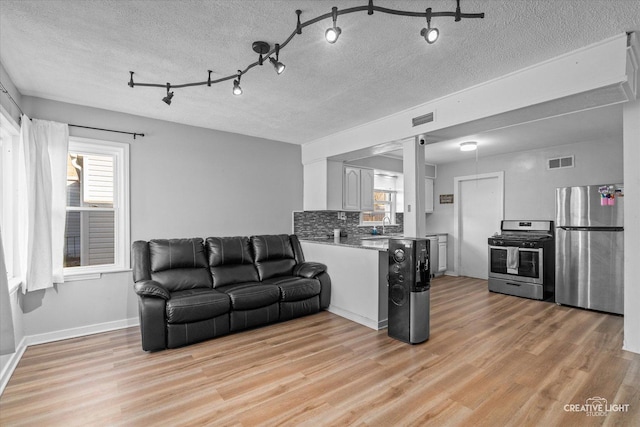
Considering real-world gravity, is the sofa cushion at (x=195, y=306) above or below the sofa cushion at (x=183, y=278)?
below

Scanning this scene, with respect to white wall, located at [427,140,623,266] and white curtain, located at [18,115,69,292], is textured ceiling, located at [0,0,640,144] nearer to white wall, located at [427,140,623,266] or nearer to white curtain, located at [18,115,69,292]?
white curtain, located at [18,115,69,292]

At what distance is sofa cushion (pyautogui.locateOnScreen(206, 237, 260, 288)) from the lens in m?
3.88

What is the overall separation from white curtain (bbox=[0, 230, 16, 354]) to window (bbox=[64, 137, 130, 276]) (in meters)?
1.73

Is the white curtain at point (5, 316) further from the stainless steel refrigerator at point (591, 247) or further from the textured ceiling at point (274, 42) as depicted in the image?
the stainless steel refrigerator at point (591, 247)

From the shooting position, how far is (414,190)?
11.7 ft

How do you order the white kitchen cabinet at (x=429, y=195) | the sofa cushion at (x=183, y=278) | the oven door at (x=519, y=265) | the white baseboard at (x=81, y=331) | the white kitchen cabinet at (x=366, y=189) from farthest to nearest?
the white kitchen cabinet at (x=429, y=195) → the white kitchen cabinet at (x=366, y=189) → the oven door at (x=519, y=265) → the sofa cushion at (x=183, y=278) → the white baseboard at (x=81, y=331)

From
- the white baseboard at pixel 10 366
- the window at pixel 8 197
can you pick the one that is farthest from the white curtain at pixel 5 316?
the window at pixel 8 197

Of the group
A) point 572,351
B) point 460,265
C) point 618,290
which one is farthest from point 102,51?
point 460,265

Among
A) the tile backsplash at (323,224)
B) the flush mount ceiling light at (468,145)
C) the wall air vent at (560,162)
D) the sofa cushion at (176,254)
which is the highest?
the flush mount ceiling light at (468,145)

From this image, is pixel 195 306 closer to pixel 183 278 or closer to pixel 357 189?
pixel 183 278

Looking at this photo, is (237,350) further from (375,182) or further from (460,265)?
(460,265)

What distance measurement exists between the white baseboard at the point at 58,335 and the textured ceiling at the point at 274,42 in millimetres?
2464

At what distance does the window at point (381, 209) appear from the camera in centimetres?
619

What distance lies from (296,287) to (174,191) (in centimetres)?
201
